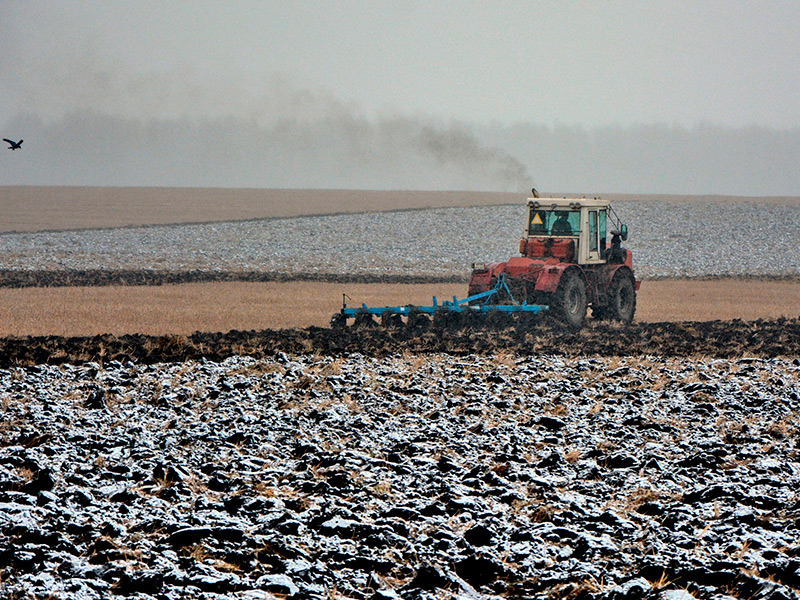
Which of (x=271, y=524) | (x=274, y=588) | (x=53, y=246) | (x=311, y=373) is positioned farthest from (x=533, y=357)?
(x=53, y=246)

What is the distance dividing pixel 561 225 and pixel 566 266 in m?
1.34

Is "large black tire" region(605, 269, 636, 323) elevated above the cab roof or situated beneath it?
situated beneath

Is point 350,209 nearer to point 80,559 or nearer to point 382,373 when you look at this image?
point 382,373

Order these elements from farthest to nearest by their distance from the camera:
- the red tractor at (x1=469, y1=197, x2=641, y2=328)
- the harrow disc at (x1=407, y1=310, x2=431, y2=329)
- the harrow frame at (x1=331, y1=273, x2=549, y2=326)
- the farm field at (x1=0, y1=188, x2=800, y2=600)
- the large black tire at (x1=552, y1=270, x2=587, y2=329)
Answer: the red tractor at (x1=469, y1=197, x2=641, y2=328)
the large black tire at (x1=552, y1=270, x2=587, y2=329)
the harrow disc at (x1=407, y1=310, x2=431, y2=329)
the harrow frame at (x1=331, y1=273, x2=549, y2=326)
the farm field at (x1=0, y1=188, x2=800, y2=600)

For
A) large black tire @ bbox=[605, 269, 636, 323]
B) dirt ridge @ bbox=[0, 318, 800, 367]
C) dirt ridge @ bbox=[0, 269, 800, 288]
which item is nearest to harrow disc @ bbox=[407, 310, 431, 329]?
dirt ridge @ bbox=[0, 318, 800, 367]

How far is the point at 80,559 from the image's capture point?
256 inches

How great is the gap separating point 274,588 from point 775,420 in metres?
7.59

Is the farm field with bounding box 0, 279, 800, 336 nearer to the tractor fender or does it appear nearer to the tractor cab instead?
the tractor cab

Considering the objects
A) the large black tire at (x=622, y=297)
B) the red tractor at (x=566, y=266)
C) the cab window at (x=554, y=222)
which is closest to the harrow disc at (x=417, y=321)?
the red tractor at (x=566, y=266)

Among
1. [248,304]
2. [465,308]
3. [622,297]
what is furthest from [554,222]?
[248,304]

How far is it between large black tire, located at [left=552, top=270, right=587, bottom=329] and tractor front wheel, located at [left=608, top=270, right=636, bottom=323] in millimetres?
1253

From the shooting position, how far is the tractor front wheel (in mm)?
21812

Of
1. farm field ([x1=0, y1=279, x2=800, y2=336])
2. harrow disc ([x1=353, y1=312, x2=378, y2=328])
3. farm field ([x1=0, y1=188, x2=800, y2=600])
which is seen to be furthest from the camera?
farm field ([x1=0, y1=279, x2=800, y2=336])

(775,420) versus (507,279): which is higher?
(507,279)
